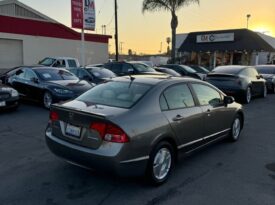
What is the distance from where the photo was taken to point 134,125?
13.6 feet

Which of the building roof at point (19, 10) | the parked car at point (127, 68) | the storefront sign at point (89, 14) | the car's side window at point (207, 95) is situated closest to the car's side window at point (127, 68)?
the parked car at point (127, 68)

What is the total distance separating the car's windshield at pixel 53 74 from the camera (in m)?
11.1

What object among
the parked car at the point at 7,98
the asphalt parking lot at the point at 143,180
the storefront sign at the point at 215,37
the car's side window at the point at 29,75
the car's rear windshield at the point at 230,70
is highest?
the storefront sign at the point at 215,37

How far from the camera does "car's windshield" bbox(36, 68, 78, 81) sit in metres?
11.1

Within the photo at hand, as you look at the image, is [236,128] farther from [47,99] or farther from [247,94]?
[247,94]

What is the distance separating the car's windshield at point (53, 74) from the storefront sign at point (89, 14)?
9624mm

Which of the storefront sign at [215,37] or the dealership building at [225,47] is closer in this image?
the dealership building at [225,47]

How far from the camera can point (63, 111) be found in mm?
4613

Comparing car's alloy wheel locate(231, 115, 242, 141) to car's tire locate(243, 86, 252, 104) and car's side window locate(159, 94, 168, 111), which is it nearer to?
car's side window locate(159, 94, 168, 111)

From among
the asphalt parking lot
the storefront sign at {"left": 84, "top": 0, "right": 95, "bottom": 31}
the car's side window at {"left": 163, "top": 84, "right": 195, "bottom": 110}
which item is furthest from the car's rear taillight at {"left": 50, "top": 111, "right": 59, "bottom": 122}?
the storefront sign at {"left": 84, "top": 0, "right": 95, "bottom": 31}

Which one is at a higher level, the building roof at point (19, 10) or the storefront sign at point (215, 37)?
the building roof at point (19, 10)

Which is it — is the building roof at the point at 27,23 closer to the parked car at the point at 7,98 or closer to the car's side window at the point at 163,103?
the parked car at the point at 7,98

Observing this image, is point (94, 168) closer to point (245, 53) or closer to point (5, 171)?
point (5, 171)

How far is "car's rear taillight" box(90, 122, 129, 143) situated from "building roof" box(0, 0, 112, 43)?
24.6m
